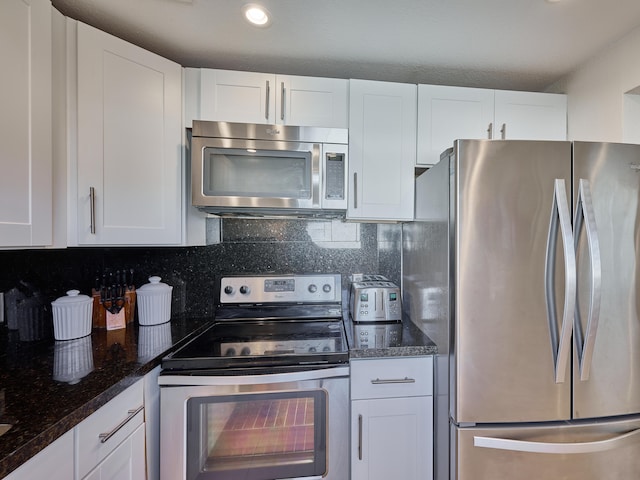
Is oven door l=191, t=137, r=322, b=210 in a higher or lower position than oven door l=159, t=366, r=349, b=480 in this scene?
higher

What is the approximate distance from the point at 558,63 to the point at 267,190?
5.74 feet

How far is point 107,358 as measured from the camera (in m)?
1.07

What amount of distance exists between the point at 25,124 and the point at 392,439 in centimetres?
184

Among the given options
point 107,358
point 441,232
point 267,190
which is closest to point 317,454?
point 107,358

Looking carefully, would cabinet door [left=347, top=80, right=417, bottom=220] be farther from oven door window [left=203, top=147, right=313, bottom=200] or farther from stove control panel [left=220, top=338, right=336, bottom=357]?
stove control panel [left=220, top=338, right=336, bottom=357]

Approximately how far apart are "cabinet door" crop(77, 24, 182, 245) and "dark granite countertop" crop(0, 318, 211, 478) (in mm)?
467

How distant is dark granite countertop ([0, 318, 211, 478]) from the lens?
65 cm

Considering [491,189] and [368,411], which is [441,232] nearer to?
[491,189]

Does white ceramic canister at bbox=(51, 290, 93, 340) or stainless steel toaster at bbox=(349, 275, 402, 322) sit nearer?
white ceramic canister at bbox=(51, 290, 93, 340)

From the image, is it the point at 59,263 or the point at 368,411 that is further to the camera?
the point at 59,263

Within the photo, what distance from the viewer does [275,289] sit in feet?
5.49

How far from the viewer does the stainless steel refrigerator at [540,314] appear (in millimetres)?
1018

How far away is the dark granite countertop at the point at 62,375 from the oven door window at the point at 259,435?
304mm

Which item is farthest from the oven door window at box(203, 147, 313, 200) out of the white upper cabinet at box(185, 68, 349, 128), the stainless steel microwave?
the white upper cabinet at box(185, 68, 349, 128)
